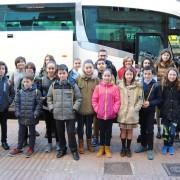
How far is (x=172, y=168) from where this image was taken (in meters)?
7.21

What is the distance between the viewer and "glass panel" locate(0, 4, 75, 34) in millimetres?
14914

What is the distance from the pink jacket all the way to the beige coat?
107mm

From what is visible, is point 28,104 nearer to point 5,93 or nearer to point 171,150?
point 5,93

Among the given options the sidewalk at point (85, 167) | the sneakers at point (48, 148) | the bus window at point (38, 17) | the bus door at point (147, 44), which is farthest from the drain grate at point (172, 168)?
the bus window at point (38, 17)

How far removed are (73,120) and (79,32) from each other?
24.0 feet

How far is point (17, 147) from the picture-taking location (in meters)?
8.38

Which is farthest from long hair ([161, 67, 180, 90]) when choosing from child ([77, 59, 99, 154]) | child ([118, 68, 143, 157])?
child ([77, 59, 99, 154])

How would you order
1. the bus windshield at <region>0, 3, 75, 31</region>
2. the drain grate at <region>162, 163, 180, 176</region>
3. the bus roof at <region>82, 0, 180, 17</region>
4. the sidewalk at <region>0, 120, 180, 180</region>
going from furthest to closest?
1. the bus windshield at <region>0, 3, 75, 31</region>
2. the bus roof at <region>82, 0, 180, 17</region>
3. the drain grate at <region>162, 163, 180, 176</region>
4. the sidewalk at <region>0, 120, 180, 180</region>

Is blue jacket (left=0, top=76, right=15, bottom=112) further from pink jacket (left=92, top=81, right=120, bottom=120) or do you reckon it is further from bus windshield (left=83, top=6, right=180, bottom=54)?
bus windshield (left=83, top=6, right=180, bottom=54)

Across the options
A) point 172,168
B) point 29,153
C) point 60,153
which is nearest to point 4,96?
point 29,153

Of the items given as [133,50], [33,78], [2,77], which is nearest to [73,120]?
[33,78]

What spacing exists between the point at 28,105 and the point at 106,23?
7.43 m

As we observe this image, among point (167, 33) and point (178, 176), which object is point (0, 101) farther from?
point (167, 33)

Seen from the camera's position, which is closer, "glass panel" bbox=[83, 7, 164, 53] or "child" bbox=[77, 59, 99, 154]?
"child" bbox=[77, 59, 99, 154]
